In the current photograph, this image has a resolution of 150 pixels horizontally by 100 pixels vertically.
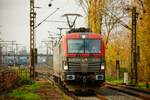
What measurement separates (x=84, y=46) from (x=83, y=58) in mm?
1030

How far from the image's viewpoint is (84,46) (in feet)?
97.0

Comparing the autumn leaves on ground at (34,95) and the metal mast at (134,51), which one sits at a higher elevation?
the metal mast at (134,51)

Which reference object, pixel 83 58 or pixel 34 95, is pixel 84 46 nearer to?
pixel 83 58

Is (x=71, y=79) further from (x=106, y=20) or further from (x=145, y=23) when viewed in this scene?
(x=106, y=20)

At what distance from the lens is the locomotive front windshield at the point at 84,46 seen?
29.3m

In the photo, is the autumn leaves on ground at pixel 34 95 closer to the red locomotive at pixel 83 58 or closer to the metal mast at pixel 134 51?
the red locomotive at pixel 83 58

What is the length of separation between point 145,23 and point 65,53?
18.3m

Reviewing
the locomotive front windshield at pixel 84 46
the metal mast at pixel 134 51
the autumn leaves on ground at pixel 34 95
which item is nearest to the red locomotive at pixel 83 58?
the locomotive front windshield at pixel 84 46

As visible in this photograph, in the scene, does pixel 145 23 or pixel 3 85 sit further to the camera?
pixel 145 23

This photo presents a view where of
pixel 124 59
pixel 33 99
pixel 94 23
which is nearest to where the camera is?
pixel 33 99

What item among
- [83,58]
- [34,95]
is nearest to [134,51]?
[83,58]

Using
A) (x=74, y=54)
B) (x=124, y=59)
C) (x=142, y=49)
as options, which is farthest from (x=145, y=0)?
(x=74, y=54)

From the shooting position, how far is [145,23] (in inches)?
1806

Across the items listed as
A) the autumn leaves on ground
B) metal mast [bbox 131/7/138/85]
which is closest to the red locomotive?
the autumn leaves on ground
